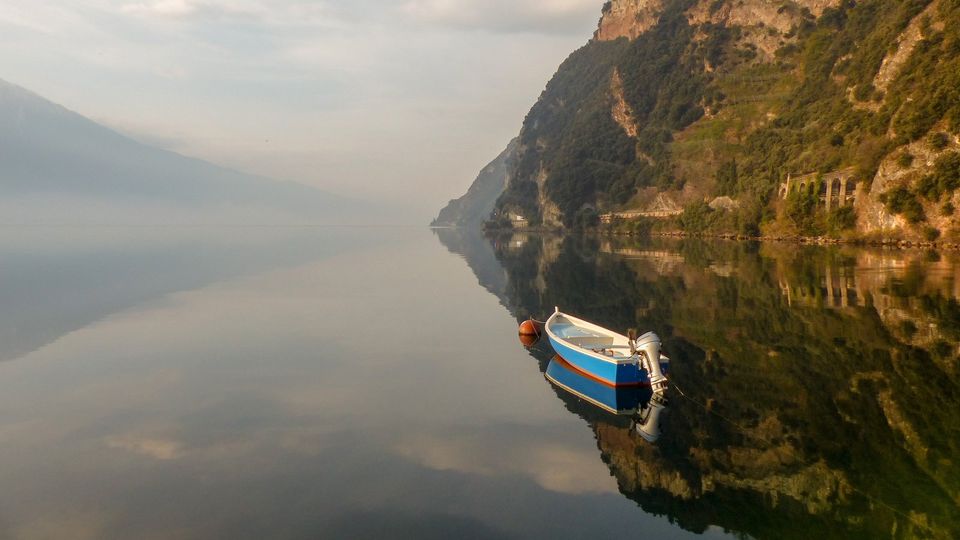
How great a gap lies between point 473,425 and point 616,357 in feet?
26.7

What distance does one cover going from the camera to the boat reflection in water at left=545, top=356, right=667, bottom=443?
24172 millimetres

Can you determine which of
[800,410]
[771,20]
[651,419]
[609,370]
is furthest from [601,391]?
[771,20]

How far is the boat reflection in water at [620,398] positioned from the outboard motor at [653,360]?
1.56ft

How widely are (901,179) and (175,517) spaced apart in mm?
102583

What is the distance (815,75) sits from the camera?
14950cm

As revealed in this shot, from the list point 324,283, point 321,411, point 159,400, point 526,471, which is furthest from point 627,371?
point 324,283

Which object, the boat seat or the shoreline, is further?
the shoreline

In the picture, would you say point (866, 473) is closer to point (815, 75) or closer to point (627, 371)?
point (627, 371)

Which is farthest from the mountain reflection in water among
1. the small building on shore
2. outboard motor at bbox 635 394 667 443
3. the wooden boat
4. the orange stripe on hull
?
the small building on shore

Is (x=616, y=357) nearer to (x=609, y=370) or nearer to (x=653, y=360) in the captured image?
(x=609, y=370)

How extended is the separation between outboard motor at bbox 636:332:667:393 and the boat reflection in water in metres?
0.47

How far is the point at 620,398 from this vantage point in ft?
91.1

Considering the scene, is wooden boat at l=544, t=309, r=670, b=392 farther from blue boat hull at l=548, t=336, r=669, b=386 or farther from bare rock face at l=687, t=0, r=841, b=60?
bare rock face at l=687, t=0, r=841, b=60

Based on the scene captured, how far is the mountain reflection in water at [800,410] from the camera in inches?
658
